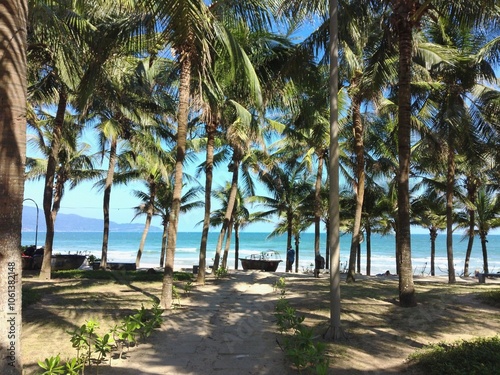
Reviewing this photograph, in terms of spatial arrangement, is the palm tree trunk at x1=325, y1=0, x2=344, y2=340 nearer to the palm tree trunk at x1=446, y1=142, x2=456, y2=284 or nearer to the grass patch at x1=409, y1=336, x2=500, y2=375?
the grass patch at x1=409, y1=336, x2=500, y2=375

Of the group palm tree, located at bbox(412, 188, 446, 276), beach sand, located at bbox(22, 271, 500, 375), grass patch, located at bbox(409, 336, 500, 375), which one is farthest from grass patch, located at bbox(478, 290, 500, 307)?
palm tree, located at bbox(412, 188, 446, 276)

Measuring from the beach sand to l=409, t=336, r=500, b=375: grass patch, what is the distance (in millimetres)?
217

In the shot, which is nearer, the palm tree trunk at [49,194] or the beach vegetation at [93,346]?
the beach vegetation at [93,346]

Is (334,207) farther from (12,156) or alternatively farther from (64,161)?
(64,161)

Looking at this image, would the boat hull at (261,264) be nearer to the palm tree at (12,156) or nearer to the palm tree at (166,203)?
the palm tree at (166,203)

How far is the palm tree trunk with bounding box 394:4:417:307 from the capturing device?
919cm

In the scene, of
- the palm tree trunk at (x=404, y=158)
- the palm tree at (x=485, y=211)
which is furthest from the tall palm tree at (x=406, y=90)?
the palm tree at (x=485, y=211)

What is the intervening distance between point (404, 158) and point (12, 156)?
26.6 feet

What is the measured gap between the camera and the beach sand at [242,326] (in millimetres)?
5422

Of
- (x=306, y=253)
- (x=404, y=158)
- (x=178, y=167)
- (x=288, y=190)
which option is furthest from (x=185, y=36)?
(x=306, y=253)

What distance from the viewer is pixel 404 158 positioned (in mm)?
9383

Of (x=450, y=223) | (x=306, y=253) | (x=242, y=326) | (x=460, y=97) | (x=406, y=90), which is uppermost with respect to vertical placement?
(x=460, y=97)

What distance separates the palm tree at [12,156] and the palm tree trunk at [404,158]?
789 cm

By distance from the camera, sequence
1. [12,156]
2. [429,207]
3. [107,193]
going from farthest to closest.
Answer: [429,207] → [107,193] → [12,156]
